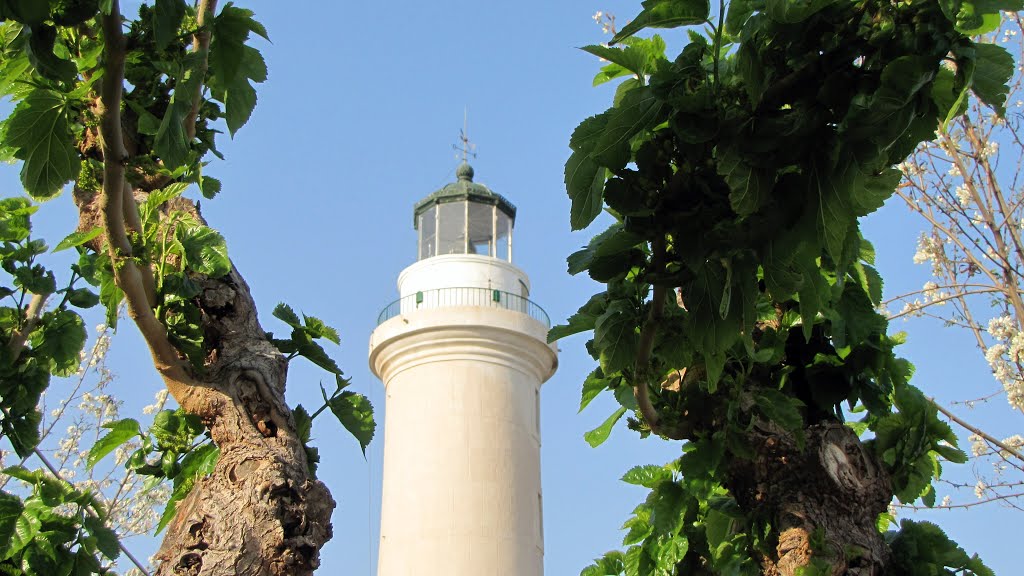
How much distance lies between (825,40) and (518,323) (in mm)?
17553

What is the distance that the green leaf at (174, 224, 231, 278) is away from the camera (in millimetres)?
2973

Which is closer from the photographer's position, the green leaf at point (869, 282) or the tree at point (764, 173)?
the tree at point (764, 173)

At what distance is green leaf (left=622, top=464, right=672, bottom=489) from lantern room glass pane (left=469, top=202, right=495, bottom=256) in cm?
1729

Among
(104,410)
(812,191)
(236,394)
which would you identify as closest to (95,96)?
(236,394)

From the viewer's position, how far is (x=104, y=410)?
433 inches

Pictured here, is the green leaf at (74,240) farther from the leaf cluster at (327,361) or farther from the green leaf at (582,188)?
the green leaf at (582,188)

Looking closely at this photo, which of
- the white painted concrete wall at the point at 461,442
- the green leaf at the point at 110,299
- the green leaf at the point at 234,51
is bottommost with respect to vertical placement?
the green leaf at the point at 110,299

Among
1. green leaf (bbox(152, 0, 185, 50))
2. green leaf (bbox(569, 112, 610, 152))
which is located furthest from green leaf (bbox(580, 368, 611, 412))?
green leaf (bbox(152, 0, 185, 50))

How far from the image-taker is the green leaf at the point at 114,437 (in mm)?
3291

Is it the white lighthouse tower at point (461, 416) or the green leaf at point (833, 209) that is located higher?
the white lighthouse tower at point (461, 416)

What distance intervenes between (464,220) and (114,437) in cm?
1837

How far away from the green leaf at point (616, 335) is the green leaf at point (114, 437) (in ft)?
4.91

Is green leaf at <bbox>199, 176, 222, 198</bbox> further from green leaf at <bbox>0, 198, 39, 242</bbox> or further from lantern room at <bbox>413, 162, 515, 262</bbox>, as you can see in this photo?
lantern room at <bbox>413, 162, 515, 262</bbox>

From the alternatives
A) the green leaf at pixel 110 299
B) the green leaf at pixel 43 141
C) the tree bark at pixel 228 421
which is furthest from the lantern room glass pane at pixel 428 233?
the green leaf at pixel 43 141
